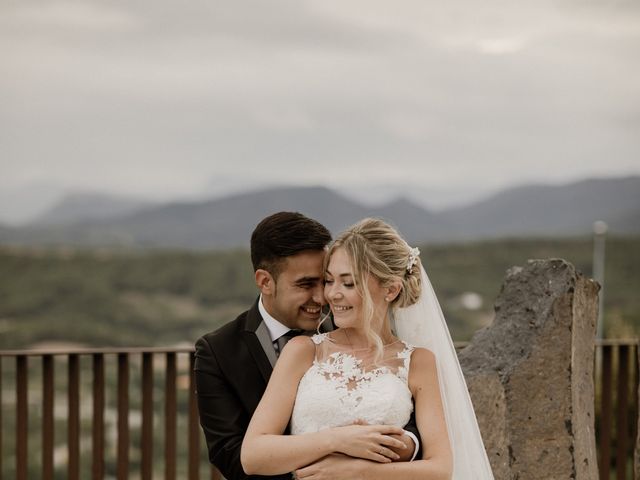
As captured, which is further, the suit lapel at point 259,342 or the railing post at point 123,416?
the railing post at point 123,416

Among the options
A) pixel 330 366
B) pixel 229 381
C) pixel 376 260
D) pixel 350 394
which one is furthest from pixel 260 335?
pixel 376 260

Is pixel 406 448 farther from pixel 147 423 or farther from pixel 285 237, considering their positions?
pixel 147 423

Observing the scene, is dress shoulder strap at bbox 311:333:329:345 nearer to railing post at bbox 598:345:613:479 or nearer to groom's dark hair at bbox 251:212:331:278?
groom's dark hair at bbox 251:212:331:278

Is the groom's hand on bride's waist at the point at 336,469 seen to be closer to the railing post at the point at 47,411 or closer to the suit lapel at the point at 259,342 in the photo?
the suit lapel at the point at 259,342

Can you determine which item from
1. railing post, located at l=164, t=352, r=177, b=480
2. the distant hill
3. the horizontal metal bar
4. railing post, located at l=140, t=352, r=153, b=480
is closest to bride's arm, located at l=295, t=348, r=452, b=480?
the horizontal metal bar

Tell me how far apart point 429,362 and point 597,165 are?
363 feet

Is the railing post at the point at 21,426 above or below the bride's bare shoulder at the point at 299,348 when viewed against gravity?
below

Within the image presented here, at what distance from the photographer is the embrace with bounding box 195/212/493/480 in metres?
2.85

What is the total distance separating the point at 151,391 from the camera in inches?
235

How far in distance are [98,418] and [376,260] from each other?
11.0 ft

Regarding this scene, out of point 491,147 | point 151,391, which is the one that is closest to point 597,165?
point 491,147

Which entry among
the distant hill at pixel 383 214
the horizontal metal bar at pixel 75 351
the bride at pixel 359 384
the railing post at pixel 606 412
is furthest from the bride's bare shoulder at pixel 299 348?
the distant hill at pixel 383 214

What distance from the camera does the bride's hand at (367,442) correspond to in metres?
2.81

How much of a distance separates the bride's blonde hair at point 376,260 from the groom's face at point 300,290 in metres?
0.08
